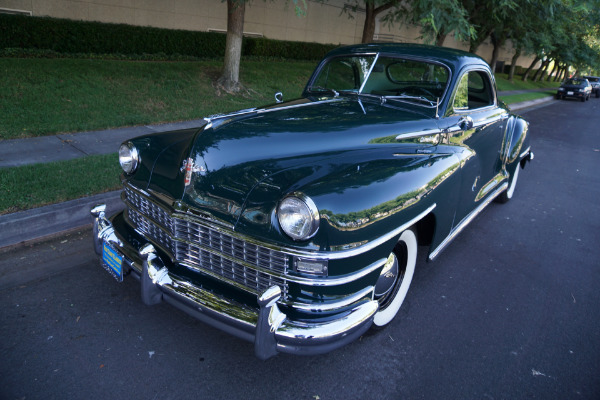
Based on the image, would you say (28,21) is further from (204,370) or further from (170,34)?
(204,370)

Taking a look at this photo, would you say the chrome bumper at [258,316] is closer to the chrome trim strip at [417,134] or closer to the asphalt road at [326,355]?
the asphalt road at [326,355]

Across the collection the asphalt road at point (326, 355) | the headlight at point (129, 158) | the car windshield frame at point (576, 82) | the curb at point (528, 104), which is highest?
the car windshield frame at point (576, 82)

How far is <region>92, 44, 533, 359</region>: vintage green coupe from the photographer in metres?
2.27

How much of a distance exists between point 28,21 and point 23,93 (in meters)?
2.78

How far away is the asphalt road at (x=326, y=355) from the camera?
2.49 metres

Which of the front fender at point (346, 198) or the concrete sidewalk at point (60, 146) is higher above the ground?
the front fender at point (346, 198)

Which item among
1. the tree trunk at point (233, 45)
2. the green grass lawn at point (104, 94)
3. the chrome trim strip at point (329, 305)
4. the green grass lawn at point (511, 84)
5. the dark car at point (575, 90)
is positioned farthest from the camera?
the dark car at point (575, 90)

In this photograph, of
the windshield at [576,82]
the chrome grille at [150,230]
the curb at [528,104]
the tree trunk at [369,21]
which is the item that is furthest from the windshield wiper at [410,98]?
the windshield at [576,82]

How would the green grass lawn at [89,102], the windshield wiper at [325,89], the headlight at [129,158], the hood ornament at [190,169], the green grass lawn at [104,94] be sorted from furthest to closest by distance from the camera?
the green grass lawn at [104,94] < the green grass lawn at [89,102] < the windshield wiper at [325,89] < the headlight at [129,158] < the hood ornament at [190,169]

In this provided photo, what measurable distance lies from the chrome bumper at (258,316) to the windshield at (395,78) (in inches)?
79.3

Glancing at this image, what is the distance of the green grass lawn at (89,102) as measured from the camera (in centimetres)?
461

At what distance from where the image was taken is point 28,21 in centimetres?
913

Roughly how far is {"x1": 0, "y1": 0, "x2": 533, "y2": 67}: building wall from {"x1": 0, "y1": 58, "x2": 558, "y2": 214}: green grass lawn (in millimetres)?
1994

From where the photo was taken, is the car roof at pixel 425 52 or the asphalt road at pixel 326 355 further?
the car roof at pixel 425 52
